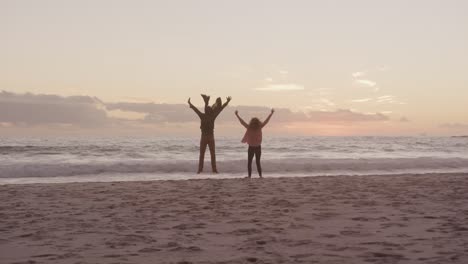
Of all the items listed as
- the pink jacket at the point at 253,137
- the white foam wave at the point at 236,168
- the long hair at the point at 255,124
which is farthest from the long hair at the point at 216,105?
the white foam wave at the point at 236,168

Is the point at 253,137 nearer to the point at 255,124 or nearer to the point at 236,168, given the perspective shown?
the point at 255,124

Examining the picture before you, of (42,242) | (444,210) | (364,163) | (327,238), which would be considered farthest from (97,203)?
(364,163)

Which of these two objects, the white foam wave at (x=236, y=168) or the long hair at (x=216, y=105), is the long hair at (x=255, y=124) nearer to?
the long hair at (x=216, y=105)

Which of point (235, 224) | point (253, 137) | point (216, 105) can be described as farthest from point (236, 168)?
point (235, 224)

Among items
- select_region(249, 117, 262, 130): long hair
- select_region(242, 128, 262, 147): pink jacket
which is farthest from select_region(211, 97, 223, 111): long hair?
select_region(242, 128, 262, 147): pink jacket

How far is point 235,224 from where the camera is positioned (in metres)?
6.85

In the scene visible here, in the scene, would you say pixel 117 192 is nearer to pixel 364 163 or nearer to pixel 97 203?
pixel 97 203

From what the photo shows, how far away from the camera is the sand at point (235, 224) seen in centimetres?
511

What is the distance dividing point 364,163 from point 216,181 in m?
12.4

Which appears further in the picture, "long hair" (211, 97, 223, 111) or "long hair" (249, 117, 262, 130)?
"long hair" (211, 97, 223, 111)

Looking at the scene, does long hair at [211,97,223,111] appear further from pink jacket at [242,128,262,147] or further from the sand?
the sand

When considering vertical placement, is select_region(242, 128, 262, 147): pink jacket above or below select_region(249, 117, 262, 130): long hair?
below

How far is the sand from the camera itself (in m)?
5.11

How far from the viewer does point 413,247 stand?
5340mm
